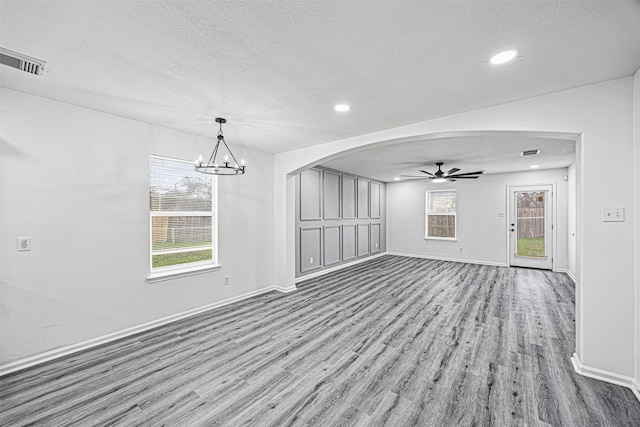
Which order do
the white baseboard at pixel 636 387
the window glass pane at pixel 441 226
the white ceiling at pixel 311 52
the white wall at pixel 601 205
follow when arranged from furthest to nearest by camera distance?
the window glass pane at pixel 441 226, the white wall at pixel 601 205, the white baseboard at pixel 636 387, the white ceiling at pixel 311 52

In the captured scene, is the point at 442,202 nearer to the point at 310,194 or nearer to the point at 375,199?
the point at 375,199

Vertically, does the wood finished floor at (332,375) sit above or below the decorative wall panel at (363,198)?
below

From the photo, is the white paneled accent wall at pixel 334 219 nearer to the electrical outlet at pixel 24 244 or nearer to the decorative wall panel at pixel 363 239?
the decorative wall panel at pixel 363 239

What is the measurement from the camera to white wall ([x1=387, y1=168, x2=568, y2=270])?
638 cm

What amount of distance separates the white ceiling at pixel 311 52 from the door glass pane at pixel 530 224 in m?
5.55

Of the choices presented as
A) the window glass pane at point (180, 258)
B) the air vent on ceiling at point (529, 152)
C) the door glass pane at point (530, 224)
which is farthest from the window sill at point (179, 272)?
the door glass pane at point (530, 224)

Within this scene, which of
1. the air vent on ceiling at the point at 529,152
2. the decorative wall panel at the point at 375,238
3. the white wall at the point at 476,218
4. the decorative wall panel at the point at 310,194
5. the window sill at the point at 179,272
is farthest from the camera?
the decorative wall panel at the point at 375,238

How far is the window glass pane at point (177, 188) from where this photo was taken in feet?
11.3

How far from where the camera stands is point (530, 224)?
6.75 metres

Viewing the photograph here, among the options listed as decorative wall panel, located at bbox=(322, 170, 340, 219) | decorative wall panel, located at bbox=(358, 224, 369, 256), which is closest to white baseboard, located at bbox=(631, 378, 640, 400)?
decorative wall panel, located at bbox=(322, 170, 340, 219)

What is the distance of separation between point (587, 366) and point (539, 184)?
5.76m

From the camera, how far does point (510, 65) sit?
201cm

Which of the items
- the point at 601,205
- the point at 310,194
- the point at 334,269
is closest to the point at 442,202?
the point at 334,269

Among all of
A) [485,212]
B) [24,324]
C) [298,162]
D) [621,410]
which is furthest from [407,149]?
[24,324]
